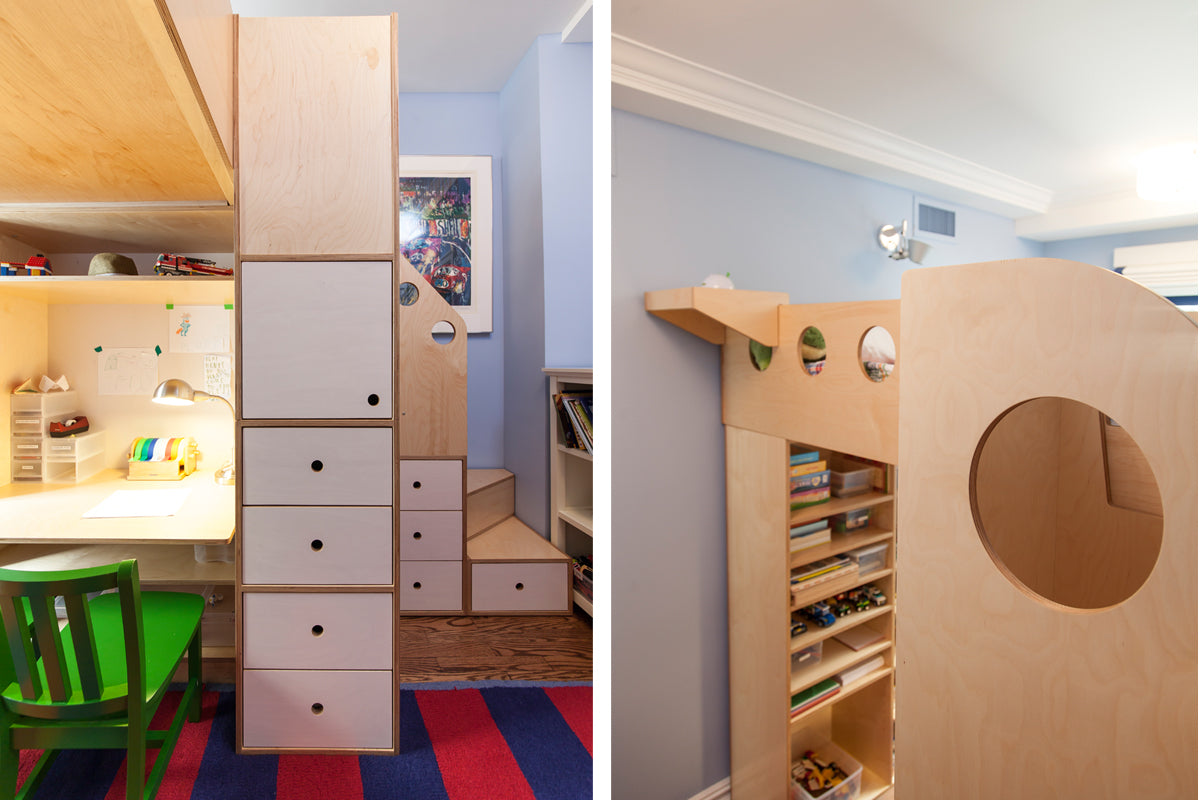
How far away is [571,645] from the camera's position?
2119 millimetres

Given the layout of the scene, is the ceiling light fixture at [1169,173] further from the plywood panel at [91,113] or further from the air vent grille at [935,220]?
the plywood panel at [91,113]

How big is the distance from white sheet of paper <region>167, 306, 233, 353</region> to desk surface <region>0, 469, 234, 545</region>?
474 millimetres

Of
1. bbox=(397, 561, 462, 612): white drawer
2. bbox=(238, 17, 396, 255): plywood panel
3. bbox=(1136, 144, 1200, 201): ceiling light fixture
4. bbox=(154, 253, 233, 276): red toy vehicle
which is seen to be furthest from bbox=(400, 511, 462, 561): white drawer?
bbox=(1136, 144, 1200, 201): ceiling light fixture

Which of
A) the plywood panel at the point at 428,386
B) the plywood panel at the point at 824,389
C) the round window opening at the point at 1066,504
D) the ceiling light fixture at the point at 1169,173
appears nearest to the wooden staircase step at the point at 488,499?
the plywood panel at the point at 428,386

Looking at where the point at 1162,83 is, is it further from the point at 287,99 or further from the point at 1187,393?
the point at 287,99

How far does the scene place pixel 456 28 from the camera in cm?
228

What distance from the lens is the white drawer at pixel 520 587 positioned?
2303 millimetres

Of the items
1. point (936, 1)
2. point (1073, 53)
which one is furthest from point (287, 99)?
point (1073, 53)

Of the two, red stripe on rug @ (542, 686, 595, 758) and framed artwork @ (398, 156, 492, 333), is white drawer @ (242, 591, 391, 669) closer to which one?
red stripe on rug @ (542, 686, 595, 758)

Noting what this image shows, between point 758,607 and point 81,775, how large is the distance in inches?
65.3

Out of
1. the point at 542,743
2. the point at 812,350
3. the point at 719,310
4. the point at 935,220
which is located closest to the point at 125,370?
the point at 542,743

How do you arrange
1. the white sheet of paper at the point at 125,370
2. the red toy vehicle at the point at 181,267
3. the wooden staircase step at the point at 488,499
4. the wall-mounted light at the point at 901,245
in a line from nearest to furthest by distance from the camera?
1. the wall-mounted light at the point at 901,245
2. the red toy vehicle at the point at 181,267
3. the white sheet of paper at the point at 125,370
4. the wooden staircase step at the point at 488,499

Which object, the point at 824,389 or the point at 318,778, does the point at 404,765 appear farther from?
the point at 824,389

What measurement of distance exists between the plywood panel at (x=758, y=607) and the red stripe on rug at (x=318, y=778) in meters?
0.91
